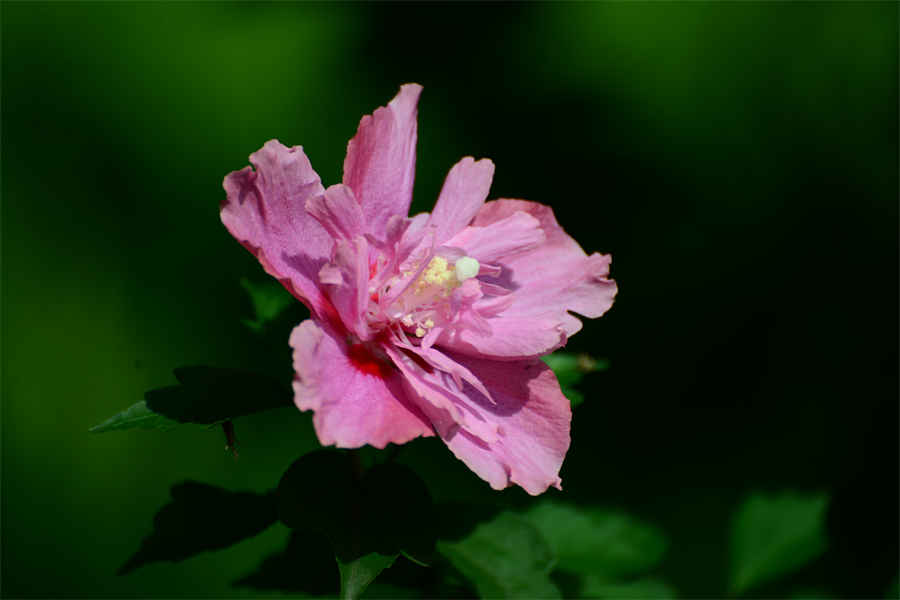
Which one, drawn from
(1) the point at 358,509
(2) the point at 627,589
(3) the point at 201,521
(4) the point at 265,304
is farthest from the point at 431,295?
(2) the point at 627,589

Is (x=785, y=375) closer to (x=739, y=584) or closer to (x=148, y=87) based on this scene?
(x=739, y=584)

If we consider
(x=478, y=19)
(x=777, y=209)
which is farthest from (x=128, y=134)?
(x=777, y=209)

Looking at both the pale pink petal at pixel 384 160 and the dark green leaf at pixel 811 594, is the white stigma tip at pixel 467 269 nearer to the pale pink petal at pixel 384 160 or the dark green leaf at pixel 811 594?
the pale pink petal at pixel 384 160

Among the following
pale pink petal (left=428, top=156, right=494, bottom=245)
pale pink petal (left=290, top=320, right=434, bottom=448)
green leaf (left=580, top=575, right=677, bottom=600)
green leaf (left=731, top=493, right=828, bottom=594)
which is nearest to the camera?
pale pink petal (left=290, top=320, right=434, bottom=448)

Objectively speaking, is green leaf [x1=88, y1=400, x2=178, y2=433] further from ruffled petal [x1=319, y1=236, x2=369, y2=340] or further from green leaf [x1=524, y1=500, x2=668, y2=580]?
green leaf [x1=524, y1=500, x2=668, y2=580]

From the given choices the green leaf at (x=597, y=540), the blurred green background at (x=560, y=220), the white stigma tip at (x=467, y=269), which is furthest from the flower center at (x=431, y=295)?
the blurred green background at (x=560, y=220)

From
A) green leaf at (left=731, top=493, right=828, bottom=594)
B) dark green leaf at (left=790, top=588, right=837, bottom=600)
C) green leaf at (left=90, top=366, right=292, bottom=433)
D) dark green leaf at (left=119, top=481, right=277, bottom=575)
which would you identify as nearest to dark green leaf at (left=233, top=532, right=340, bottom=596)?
dark green leaf at (left=119, top=481, right=277, bottom=575)

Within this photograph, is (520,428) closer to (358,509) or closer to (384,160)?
(358,509)
